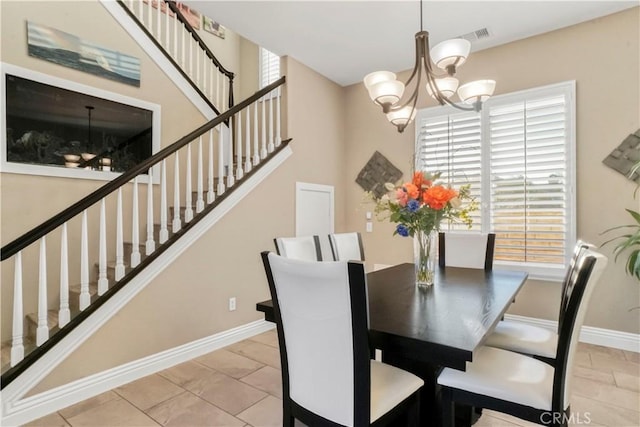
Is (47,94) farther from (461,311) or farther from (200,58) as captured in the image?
(461,311)

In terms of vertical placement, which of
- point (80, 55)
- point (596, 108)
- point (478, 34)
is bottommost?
point (596, 108)

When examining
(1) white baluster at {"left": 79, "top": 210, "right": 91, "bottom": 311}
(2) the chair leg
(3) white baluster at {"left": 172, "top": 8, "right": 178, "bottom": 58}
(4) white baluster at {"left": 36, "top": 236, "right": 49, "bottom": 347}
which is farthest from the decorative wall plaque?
(4) white baluster at {"left": 36, "top": 236, "right": 49, "bottom": 347}

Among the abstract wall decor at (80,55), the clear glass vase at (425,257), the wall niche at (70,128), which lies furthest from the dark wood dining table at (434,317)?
the abstract wall decor at (80,55)

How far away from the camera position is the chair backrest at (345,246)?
2.75 m

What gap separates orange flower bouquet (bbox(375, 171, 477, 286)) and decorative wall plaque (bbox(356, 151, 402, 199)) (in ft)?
7.81

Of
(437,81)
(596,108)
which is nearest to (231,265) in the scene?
(437,81)

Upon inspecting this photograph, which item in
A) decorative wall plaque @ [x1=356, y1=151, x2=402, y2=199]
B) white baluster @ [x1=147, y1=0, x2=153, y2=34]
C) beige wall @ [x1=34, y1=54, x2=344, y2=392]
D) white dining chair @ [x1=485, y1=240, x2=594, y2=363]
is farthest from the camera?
decorative wall plaque @ [x1=356, y1=151, x2=402, y2=199]

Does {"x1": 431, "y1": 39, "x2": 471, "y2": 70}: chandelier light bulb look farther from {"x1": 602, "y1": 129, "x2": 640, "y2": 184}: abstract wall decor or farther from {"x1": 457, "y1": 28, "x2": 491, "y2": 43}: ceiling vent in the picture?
{"x1": 602, "y1": 129, "x2": 640, "y2": 184}: abstract wall decor

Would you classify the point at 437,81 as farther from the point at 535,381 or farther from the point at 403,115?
the point at 535,381

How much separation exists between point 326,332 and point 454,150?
3352mm

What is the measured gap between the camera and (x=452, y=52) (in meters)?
2.02

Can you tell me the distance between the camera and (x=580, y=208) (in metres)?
3.25

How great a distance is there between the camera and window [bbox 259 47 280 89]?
489 cm

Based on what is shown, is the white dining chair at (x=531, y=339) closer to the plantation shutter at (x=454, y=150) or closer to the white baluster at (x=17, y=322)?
the plantation shutter at (x=454, y=150)
